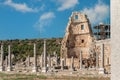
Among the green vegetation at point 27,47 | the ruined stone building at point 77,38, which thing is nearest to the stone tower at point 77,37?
the ruined stone building at point 77,38

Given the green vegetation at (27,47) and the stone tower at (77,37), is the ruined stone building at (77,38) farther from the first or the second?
the green vegetation at (27,47)

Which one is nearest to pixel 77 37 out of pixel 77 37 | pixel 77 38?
pixel 77 37

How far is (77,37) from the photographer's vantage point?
58.7m

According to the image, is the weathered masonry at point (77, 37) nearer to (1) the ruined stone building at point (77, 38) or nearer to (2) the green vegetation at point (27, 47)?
(1) the ruined stone building at point (77, 38)

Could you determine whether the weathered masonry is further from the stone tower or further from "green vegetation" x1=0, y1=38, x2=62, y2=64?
"green vegetation" x1=0, y1=38, x2=62, y2=64

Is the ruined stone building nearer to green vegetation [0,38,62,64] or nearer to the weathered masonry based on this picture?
the weathered masonry

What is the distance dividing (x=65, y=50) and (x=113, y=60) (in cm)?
5481

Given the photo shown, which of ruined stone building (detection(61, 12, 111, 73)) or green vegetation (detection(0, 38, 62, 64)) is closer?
ruined stone building (detection(61, 12, 111, 73))

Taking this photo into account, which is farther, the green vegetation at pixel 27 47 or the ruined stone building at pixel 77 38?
the green vegetation at pixel 27 47

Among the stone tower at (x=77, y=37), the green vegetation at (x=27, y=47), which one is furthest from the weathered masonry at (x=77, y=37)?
the green vegetation at (x=27, y=47)

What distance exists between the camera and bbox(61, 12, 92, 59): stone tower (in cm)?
5784

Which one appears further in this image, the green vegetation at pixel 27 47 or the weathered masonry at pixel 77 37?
the green vegetation at pixel 27 47

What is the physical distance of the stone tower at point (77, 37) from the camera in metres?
57.8

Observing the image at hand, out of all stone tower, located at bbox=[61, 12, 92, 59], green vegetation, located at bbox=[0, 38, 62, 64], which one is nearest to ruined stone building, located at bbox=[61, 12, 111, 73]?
stone tower, located at bbox=[61, 12, 92, 59]
